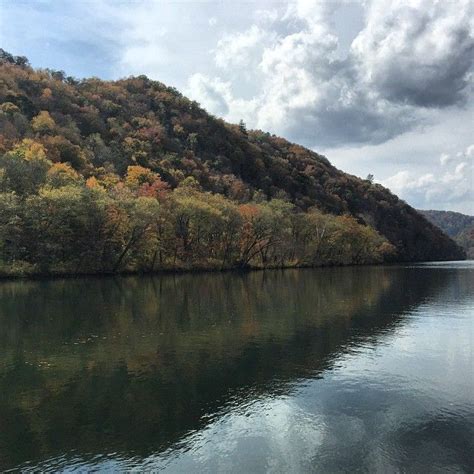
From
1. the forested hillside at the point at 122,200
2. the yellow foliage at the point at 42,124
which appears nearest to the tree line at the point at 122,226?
the forested hillside at the point at 122,200

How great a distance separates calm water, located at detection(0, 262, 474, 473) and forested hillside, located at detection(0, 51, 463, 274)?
124ft

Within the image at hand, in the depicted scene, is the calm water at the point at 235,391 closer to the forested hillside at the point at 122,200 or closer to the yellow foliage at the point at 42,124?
the forested hillside at the point at 122,200

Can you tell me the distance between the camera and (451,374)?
81.4 ft

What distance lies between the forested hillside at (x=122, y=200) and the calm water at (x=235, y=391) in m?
37.7

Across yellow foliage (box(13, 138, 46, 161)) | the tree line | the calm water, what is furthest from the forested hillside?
the calm water

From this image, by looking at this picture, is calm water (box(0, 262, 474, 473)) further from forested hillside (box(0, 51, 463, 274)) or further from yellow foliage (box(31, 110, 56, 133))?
yellow foliage (box(31, 110, 56, 133))

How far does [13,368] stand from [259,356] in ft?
42.1

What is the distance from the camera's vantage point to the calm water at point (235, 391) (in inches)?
603

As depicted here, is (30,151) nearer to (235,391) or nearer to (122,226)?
(122,226)

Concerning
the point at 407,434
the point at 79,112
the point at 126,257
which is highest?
the point at 79,112

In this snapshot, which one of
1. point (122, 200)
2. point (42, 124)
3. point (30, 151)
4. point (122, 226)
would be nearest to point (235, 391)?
point (122, 226)

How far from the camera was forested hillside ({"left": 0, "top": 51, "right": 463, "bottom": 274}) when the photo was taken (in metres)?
80.2

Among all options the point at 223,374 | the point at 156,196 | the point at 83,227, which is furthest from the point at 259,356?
the point at 156,196

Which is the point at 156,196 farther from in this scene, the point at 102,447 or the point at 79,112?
the point at 102,447
